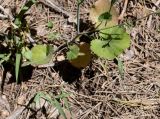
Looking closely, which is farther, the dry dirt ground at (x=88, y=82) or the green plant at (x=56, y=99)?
the dry dirt ground at (x=88, y=82)

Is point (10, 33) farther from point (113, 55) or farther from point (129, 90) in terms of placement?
point (129, 90)

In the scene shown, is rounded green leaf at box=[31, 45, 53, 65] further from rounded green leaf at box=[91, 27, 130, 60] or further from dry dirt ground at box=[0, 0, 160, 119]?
rounded green leaf at box=[91, 27, 130, 60]

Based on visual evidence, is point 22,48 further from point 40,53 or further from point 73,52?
point 73,52

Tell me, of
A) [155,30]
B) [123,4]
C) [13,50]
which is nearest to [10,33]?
[13,50]

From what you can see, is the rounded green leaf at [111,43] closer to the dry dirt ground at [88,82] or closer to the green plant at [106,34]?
the green plant at [106,34]

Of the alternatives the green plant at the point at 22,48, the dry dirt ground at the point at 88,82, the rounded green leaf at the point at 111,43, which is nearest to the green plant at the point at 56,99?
the dry dirt ground at the point at 88,82
